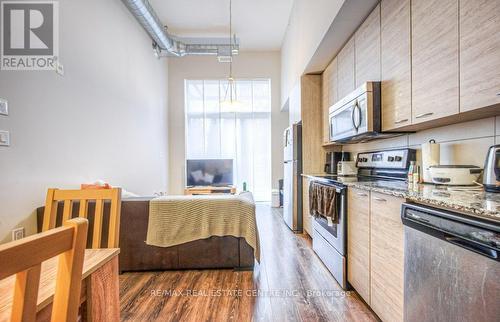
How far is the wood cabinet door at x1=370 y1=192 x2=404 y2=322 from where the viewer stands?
1.38m

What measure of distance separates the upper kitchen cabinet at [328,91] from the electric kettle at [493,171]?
1880 millimetres

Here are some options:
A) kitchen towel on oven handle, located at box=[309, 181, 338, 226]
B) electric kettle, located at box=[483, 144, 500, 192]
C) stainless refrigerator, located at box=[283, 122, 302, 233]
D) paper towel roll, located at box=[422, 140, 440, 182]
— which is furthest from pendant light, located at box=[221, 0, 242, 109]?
electric kettle, located at box=[483, 144, 500, 192]

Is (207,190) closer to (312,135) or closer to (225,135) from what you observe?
(225,135)

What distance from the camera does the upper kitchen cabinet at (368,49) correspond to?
2.08 metres

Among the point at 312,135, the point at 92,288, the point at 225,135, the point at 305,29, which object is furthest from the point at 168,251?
the point at 225,135

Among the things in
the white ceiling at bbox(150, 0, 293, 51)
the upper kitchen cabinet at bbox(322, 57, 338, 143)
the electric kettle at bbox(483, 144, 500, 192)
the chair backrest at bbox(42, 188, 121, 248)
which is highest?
the white ceiling at bbox(150, 0, 293, 51)

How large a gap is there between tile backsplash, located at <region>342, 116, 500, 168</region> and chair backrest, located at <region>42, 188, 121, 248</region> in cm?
210

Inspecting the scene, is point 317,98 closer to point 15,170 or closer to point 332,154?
point 332,154

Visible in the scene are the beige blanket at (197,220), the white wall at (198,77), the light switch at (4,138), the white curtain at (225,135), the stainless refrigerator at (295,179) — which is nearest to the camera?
the light switch at (4,138)

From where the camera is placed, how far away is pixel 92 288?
0.91 m

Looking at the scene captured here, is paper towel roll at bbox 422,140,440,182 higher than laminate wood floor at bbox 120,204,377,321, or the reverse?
paper towel roll at bbox 422,140,440,182

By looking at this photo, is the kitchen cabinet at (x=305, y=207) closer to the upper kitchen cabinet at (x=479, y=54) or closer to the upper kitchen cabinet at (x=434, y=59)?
the upper kitchen cabinet at (x=434, y=59)

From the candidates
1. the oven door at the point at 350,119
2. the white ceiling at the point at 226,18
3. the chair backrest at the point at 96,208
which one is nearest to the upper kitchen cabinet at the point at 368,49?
the oven door at the point at 350,119

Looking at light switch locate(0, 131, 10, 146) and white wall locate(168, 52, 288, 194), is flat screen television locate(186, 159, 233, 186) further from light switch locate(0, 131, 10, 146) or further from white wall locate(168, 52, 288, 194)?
light switch locate(0, 131, 10, 146)
